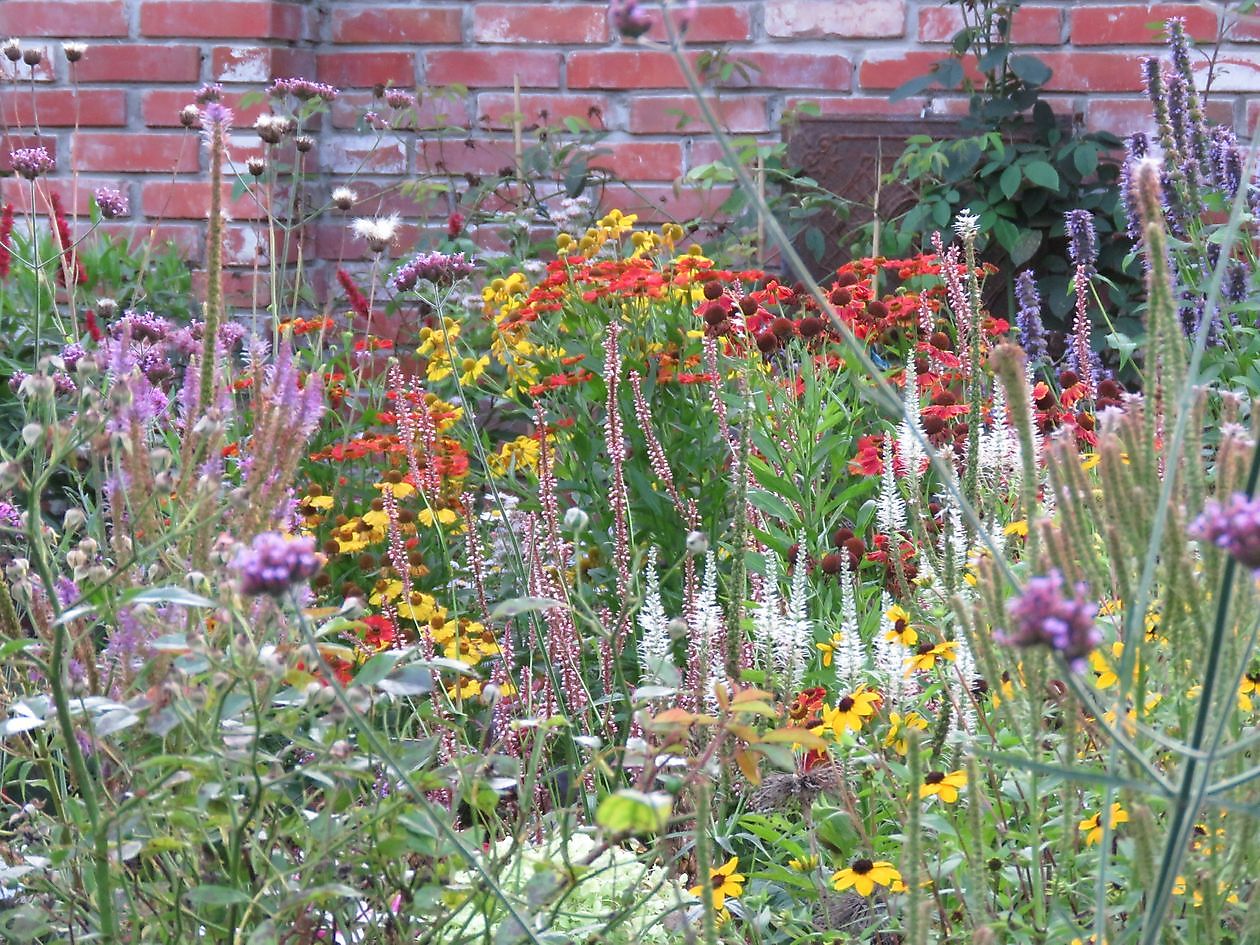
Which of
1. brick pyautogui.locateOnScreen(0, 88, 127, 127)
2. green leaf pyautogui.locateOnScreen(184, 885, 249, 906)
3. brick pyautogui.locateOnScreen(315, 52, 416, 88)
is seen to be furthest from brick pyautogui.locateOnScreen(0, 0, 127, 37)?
green leaf pyautogui.locateOnScreen(184, 885, 249, 906)

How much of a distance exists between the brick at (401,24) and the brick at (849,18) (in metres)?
0.77

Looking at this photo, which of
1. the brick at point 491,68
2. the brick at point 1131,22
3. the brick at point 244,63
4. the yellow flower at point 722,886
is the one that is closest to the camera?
the yellow flower at point 722,886

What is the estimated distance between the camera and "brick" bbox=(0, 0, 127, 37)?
11.0 feet

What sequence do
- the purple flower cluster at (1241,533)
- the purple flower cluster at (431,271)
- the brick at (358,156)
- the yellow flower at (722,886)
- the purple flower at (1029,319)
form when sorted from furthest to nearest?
1. the brick at (358,156)
2. the purple flower at (1029,319)
3. the purple flower cluster at (431,271)
4. the yellow flower at (722,886)
5. the purple flower cluster at (1241,533)

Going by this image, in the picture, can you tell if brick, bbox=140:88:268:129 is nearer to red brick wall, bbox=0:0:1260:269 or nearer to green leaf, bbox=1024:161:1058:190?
red brick wall, bbox=0:0:1260:269

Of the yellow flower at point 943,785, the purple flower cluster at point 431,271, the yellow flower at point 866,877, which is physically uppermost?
the purple flower cluster at point 431,271

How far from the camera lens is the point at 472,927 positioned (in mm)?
1358

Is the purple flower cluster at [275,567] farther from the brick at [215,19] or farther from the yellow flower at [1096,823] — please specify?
the brick at [215,19]

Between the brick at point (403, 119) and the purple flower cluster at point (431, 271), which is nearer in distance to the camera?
the purple flower cluster at point (431, 271)

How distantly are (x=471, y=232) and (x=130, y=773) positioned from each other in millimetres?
2647

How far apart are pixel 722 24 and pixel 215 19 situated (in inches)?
44.5

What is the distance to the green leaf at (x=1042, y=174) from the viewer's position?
3092 millimetres

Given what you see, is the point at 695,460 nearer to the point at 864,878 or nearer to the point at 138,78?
the point at 864,878

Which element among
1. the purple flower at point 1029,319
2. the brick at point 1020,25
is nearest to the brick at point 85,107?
the brick at point 1020,25
